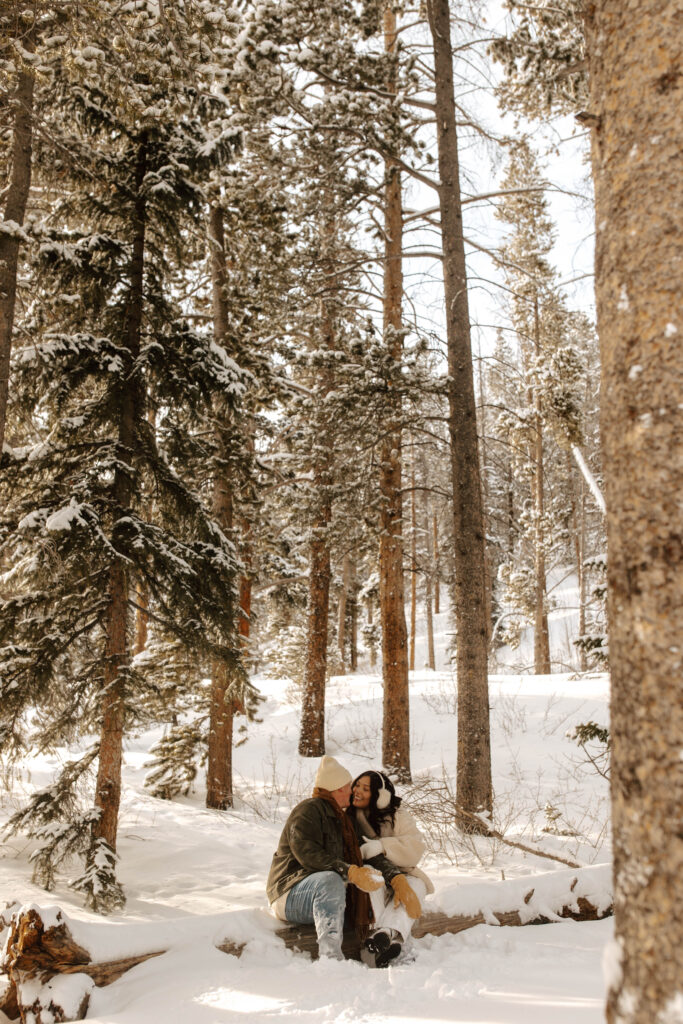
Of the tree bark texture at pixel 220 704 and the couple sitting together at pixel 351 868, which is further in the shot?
the tree bark texture at pixel 220 704

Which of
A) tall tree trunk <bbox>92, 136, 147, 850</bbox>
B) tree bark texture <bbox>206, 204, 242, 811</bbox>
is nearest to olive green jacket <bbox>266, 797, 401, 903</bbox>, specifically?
tall tree trunk <bbox>92, 136, 147, 850</bbox>

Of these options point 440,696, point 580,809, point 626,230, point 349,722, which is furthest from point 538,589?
point 626,230

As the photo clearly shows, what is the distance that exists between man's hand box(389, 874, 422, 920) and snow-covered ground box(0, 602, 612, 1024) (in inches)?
7.3

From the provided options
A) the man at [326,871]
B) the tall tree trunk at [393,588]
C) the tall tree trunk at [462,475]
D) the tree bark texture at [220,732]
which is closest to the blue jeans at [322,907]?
the man at [326,871]

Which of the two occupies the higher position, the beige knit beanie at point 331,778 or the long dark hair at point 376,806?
the beige knit beanie at point 331,778

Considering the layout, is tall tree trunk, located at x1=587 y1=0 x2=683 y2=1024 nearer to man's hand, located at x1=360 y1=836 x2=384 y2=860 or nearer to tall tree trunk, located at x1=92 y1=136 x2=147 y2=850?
man's hand, located at x1=360 y1=836 x2=384 y2=860

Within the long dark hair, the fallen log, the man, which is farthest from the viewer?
the long dark hair

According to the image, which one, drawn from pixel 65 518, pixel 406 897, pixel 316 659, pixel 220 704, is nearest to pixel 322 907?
pixel 406 897

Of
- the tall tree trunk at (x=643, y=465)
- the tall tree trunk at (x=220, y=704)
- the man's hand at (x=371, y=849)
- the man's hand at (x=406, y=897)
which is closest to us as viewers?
the tall tree trunk at (x=643, y=465)

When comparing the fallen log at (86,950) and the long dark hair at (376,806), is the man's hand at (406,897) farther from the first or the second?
the long dark hair at (376,806)

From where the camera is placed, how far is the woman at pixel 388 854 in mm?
4082

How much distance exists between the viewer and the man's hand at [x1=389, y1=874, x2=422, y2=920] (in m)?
4.31

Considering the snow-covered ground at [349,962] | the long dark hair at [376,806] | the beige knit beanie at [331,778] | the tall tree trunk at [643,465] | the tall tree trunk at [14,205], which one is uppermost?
the tall tree trunk at [14,205]

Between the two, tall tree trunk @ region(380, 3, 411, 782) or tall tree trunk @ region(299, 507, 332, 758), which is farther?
tall tree trunk @ region(299, 507, 332, 758)
